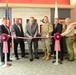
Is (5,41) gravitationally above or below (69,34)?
below

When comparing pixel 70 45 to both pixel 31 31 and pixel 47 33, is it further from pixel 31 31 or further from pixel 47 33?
pixel 31 31

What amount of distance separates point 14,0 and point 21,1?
28 centimetres

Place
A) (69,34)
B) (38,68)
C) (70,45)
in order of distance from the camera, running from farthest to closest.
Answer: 1. (70,45)
2. (69,34)
3. (38,68)

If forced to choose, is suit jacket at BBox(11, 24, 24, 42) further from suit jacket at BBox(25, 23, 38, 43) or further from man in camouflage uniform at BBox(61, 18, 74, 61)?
man in camouflage uniform at BBox(61, 18, 74, 61)

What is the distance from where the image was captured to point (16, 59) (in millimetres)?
5461

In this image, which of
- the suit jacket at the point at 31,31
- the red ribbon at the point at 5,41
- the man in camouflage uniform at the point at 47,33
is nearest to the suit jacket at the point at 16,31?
the suit jacket at the point at 31,31

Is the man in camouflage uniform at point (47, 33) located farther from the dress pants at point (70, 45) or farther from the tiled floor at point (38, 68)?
the dress pants at point (70, 45)

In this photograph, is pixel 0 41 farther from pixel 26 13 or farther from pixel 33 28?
pixel 26 13

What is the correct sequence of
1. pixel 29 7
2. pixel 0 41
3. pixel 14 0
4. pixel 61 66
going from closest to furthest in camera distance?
pixel 61 66
pixel 0 41
pixel 29 7
pixel 14 0

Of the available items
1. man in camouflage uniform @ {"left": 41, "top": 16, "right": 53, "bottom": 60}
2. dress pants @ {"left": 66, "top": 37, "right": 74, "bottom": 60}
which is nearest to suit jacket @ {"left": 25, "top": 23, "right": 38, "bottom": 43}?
man in camouflage uniform @ {"left": 41, "top": 16, "right": 53, "bottom": 60}

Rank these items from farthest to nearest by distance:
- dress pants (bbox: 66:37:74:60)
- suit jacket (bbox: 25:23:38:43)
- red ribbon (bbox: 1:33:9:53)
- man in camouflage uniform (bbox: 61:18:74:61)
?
suit jacket (bbox: 25:23:38:43) → dress pants (bbox: 66:37:74:60) → man in camouflage uniform (bbox: 61:18:74:61) → red ribbon (bbox: 1:33:9:53)

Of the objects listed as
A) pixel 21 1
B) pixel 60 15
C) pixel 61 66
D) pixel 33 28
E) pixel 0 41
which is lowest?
pixel 61 66

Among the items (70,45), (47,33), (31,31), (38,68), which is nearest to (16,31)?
(31,31)

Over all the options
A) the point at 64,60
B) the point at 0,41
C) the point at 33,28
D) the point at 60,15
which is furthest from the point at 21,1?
the point at 64,60
